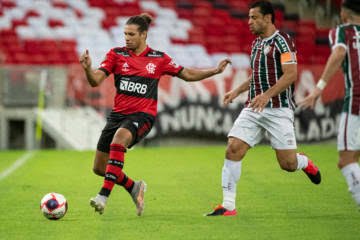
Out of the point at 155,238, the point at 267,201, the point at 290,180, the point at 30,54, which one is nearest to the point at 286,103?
the point at 267,201

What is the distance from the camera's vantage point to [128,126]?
927 cm

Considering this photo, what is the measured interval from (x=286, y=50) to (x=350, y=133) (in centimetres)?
149

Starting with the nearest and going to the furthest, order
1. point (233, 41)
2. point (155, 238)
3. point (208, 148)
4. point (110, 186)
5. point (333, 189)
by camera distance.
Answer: point (155, 238) → point (110, 186) → point (333, 189) → point (208, 148) → point (233, 41)

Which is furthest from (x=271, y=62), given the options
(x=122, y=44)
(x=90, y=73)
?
(x=122, y=44)

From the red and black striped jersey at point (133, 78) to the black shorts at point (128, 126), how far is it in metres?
0.07

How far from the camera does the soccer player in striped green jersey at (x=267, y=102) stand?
9.02 m

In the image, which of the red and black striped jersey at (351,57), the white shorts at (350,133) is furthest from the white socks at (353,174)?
the red and black striped jersey at (351,57)

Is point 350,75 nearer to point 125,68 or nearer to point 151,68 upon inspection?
point 151,68

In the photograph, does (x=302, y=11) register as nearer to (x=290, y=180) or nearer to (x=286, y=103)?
(x=290, y=180)

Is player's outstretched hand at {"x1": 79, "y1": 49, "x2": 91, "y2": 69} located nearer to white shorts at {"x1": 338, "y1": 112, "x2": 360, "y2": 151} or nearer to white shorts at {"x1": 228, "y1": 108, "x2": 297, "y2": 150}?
white shorts at {"x1": 228, "y1": 108, "x2": 297, "y2": 150}

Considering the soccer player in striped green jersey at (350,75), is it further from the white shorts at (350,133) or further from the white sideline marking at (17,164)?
the white sideline marking at (17,164)

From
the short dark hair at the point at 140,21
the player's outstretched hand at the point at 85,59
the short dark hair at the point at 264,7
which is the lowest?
the player's outstretched hand at the point at 85,59

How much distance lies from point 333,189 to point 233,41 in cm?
1427

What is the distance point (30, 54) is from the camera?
23.3 meters
